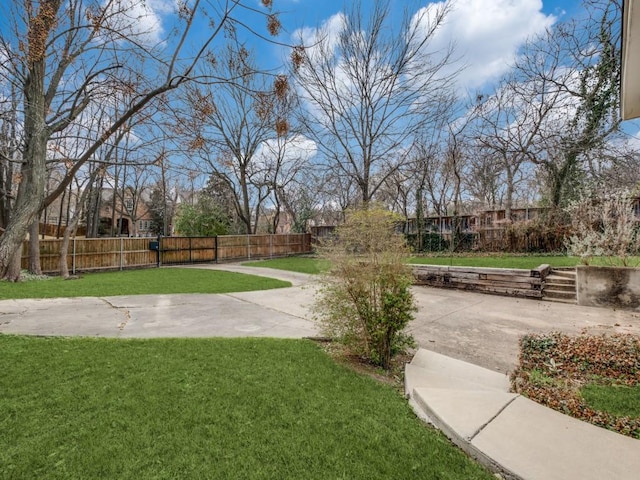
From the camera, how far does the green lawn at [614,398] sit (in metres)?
2.46

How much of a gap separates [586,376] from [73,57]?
7.75 m

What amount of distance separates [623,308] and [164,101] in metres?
8.82

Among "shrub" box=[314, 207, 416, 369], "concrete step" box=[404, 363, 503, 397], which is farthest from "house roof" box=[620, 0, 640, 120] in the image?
"concrete step" box=[404, 363, 503, 397]

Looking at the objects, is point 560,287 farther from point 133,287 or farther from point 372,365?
point 133,287

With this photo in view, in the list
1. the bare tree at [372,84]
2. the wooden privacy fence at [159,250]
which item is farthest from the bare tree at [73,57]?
the bare tree at [372,84]

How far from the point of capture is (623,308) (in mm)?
6023

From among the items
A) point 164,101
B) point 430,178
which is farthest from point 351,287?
point 430,178

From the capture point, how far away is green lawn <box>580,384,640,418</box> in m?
2.46

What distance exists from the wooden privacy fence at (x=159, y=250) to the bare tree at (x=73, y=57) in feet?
28.2

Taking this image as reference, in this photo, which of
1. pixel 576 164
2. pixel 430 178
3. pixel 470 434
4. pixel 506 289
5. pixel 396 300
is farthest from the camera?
pixel 430 178

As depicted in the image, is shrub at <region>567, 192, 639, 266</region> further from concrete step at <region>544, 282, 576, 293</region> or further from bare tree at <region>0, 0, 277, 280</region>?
bare tree at <region>0, 0, 277, 280</region>

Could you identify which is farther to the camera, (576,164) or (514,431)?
(576,164)

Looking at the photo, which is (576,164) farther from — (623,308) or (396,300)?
(396,300)

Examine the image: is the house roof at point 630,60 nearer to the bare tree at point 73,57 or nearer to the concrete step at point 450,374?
the concrete step at point 450,374
